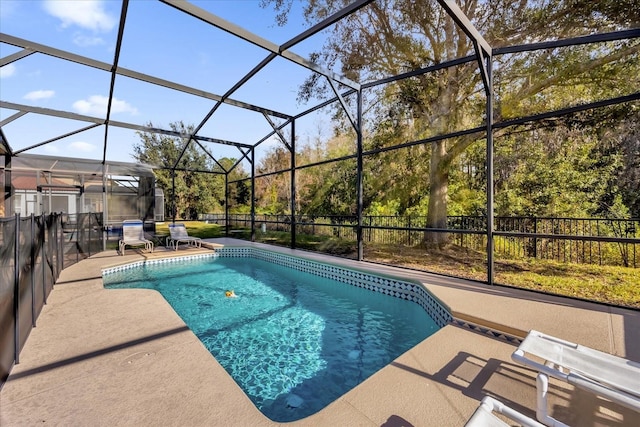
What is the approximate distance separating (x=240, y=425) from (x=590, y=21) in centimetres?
863

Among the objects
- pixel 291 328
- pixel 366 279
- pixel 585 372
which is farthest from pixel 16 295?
pixel 366 279

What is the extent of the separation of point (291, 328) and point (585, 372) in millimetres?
3088

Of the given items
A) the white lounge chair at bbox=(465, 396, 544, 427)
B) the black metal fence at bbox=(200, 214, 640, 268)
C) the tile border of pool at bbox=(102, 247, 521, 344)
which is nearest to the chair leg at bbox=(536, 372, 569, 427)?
the white lounge chair at bbox=(465, 396, 544, 427)

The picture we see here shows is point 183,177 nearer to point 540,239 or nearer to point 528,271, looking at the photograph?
point 540,239

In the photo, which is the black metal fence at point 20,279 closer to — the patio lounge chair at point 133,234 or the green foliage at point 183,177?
the patio lounge chair at point 133,234

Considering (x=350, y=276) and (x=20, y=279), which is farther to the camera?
(x=350, y=276)

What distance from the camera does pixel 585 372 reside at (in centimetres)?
174

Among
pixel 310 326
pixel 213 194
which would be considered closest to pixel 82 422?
pixel 310 326

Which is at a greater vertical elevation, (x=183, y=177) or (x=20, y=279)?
(x=183, y=177)

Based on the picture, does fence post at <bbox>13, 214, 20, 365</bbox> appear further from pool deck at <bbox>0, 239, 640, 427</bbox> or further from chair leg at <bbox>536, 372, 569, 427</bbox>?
chair leg at <bbox>536, 372, 569, 427</bbox>

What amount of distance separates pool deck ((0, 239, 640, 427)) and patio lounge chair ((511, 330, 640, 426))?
0.75ft

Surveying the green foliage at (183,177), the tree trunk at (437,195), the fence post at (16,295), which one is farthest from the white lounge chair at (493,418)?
the green foliage at (183,177)

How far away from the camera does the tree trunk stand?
26.9 feet

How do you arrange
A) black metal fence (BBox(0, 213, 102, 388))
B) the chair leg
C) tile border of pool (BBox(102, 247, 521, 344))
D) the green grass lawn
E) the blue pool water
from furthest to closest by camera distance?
the green grass lawn < tile border of pool (BBox(102, 247, 521, 344)) < the blue pool water < black metal fence (BBox(0, 213, 102, 388)) < the chair leg
